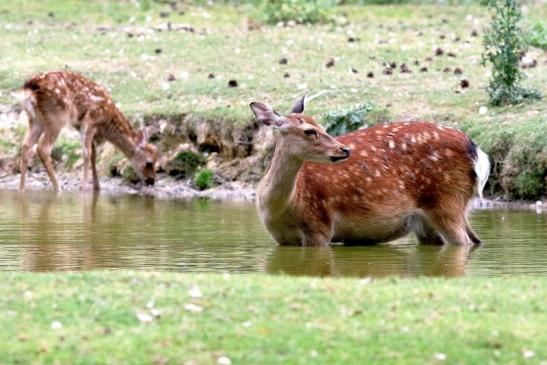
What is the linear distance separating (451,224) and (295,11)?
12576mm

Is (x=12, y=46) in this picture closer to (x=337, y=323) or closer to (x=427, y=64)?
(x=427, y=64)

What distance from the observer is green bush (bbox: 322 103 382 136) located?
1573cm

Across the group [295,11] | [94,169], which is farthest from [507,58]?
[295,11]

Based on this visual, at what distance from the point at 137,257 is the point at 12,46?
11.8 m

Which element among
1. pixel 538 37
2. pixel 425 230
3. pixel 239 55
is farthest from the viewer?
pixel 239 55

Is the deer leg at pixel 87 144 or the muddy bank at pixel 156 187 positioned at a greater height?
the deer leg at pixel 87 144

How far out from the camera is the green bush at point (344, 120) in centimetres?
1573

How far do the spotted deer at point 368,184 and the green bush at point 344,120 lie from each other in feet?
11.8

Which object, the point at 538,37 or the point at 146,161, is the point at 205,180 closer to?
the point at 146,161

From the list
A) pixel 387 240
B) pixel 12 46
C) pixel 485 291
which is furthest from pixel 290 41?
pixel 485 291

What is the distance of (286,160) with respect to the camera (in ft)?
37.5

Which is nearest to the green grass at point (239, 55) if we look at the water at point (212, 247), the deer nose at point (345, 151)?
the water at point (212, 247)

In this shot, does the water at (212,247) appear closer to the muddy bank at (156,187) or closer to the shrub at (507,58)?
the muddy bank at (156,187)

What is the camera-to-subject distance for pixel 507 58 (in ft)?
52.4
